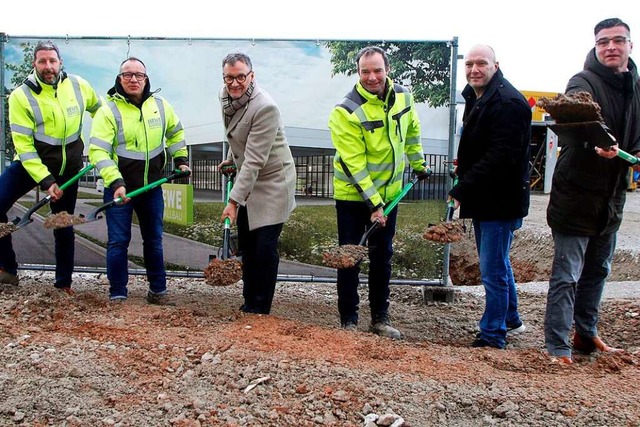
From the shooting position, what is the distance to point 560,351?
3.58 metres

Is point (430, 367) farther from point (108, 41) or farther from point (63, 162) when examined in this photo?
point (108, 41)

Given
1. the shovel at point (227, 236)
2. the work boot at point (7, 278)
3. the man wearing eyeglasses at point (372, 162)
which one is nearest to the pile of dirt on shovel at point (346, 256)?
the man wearing eyeglasses at point (372, 162)

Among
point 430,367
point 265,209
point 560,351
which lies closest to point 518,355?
point 560,351

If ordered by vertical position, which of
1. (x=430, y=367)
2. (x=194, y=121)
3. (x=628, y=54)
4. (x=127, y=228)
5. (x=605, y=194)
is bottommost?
(x=430, y=367)

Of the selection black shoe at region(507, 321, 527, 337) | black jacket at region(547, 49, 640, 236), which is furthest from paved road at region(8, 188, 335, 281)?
black jacket at region(547, 49, 640, 236)

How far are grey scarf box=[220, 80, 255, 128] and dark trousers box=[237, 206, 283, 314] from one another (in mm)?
655

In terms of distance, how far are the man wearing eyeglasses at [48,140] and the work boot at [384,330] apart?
8.37ft

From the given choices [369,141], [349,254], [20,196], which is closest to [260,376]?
[349,254]

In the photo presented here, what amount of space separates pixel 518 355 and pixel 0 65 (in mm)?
4871

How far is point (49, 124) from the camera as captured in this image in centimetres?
475

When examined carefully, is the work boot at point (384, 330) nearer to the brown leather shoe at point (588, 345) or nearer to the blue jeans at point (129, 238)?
the brown leather shoe at point (588, 345)

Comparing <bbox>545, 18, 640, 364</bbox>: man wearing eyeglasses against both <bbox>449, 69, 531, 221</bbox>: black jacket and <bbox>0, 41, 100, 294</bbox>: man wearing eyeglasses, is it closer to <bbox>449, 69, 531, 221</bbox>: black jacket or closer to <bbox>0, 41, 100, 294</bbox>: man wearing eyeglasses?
<bbox>449, 69, 531, 221</bbox>: black jacket

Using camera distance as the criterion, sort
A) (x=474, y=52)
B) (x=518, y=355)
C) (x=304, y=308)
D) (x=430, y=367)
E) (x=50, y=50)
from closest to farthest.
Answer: (x=430, y=367) < (x=518, y=355) < (x=474, y=52) < (x=50, y=50) < (x=304, y=308)

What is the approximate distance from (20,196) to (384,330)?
314cm
